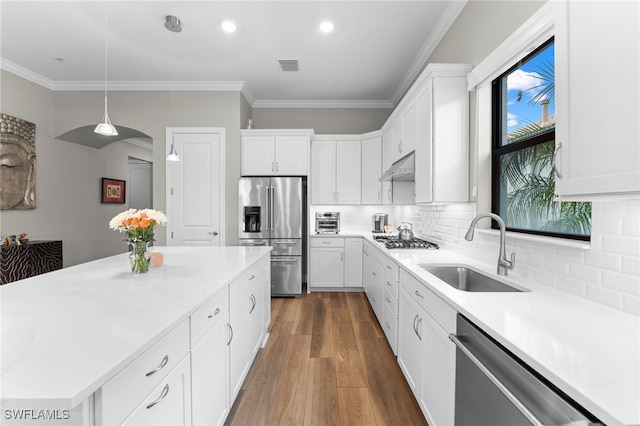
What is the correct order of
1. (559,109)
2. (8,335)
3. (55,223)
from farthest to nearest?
1. (55,223)
2. (559,109)
3. (8,335)

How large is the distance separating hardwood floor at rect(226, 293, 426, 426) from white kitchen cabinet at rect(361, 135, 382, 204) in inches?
76.8

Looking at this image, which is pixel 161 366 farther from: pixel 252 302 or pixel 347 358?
pixel 347 358

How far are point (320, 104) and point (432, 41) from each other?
86.4 inches

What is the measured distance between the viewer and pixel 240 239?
4.10 m

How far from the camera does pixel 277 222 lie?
411 cm

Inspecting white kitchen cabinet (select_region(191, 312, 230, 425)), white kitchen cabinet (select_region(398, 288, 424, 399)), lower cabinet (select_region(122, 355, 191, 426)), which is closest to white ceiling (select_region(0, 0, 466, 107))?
white kitchen cabinet (select_region(398, 288, 424, 399))

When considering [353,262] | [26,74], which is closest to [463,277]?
[353,262]

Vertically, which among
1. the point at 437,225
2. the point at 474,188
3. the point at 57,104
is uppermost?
the point at 57,104

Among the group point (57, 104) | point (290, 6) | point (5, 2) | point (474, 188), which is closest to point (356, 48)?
point (290, 6)

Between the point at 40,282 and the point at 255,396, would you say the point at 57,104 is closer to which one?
the point at 40,282

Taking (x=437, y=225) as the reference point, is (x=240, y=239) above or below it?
below

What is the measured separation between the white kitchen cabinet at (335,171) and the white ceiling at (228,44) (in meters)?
0.85

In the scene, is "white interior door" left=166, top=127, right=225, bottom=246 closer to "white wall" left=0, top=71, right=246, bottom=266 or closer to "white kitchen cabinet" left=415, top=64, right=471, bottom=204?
"white wall" left=0, top=71, right=246, bottom=266

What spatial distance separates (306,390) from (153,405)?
1320 mm
